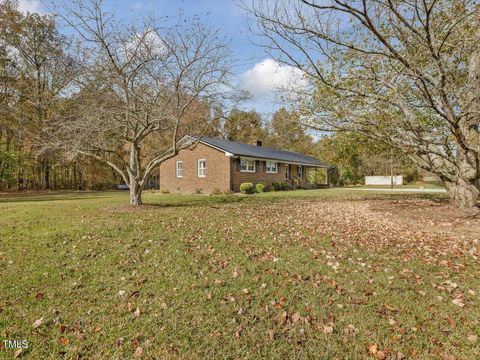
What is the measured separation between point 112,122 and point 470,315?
442 inches

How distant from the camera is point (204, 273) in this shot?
5.10 meters

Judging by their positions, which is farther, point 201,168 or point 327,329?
point 201,168

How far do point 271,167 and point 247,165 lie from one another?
373 centimetres

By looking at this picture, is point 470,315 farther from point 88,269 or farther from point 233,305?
point 88,269

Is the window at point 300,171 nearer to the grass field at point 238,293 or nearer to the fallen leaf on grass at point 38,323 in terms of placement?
the grass field at point 238,293

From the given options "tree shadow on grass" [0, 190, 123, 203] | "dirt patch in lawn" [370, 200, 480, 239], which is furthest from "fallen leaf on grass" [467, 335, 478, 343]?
"tree shadow on grass" [0, 190, 123, 203]

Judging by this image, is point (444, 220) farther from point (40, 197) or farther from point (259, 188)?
point (40, 197)

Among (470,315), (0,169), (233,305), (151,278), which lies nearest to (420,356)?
(470,315)

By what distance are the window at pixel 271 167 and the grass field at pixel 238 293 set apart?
18.4 meters

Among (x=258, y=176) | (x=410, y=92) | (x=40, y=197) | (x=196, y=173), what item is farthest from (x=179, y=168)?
(x=410, y=92)

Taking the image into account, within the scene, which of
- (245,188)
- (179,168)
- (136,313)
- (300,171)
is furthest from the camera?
(300,171)

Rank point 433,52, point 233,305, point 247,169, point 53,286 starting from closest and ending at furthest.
Answer: point 233,305
point 53,286
point 433,52
point 247,169

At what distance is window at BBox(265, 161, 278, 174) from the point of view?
2611cm

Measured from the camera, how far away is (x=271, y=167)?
26.7 m
